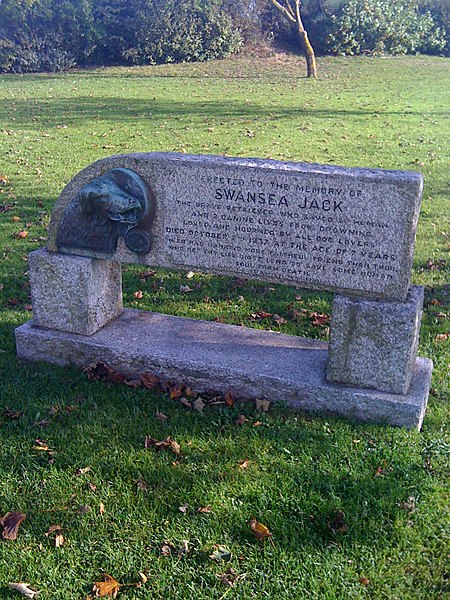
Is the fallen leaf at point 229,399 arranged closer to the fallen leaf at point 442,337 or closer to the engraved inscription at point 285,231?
the engraved inscription at point 285,231

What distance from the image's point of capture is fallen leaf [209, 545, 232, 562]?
10.2 feet

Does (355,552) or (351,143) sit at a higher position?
(351,143)

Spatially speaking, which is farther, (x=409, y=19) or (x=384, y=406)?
(x=409, y=19)

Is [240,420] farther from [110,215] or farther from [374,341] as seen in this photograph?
[110,215]

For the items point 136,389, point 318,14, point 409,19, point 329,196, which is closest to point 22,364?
point 136,389

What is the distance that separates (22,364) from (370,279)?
2.50 meters

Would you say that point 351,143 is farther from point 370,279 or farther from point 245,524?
point 245,524

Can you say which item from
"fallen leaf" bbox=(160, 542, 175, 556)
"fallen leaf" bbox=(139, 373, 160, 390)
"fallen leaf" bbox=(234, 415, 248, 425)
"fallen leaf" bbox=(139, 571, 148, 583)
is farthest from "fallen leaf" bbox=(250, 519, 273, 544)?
"fallen leaf" bbox=(139, 373, 160, 390)

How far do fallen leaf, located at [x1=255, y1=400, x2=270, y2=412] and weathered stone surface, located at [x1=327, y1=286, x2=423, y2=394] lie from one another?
16.6 inches

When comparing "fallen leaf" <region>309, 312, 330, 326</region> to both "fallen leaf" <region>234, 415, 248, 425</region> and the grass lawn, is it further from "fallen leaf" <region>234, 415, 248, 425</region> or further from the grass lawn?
"fallen leaf" <region>234, 415, 248, 425</region>

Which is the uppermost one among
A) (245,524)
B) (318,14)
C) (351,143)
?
(318,14)

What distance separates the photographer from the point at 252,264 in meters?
4.25

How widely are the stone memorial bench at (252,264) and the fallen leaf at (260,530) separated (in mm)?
1078

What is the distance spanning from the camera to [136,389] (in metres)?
4.41
